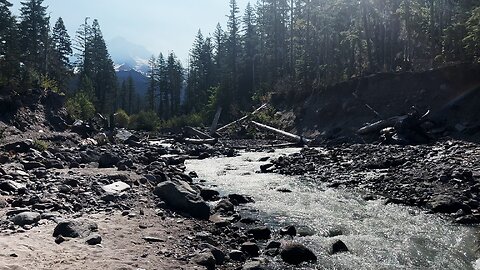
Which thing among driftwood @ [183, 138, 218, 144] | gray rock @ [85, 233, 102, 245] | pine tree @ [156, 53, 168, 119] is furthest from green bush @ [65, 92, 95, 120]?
pine tree @ [156, 53, 168, 119]

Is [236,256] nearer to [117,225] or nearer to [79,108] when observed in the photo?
[117,225]

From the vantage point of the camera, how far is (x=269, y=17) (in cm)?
7119

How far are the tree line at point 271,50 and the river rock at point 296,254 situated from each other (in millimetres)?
22713

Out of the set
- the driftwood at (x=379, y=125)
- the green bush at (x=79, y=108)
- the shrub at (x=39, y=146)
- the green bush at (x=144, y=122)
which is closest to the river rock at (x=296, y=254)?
the shrub at (x=39, y=146)

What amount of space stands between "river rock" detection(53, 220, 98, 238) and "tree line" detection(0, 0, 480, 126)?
24445mm

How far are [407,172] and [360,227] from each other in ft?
24.1

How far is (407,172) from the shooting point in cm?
1927

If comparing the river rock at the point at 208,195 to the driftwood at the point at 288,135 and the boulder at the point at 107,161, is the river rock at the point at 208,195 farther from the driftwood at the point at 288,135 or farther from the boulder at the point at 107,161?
the driftwood at the point at 288,135

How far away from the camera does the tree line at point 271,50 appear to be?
3703 centimetres

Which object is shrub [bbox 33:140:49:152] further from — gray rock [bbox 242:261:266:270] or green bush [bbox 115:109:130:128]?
green bush [bbox 115:109:130:128]

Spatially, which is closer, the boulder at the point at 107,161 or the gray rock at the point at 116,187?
the gray rock at the point at 116,187

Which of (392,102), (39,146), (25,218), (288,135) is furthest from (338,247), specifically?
(288,135)

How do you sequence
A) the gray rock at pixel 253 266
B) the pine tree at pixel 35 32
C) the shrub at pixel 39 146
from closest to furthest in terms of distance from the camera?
1. the gray rock at pixel 253 266
2. the shrub at pixel 39 146
3. the pine tree at pixel 35 32

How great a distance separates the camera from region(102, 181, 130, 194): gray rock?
14452mm
